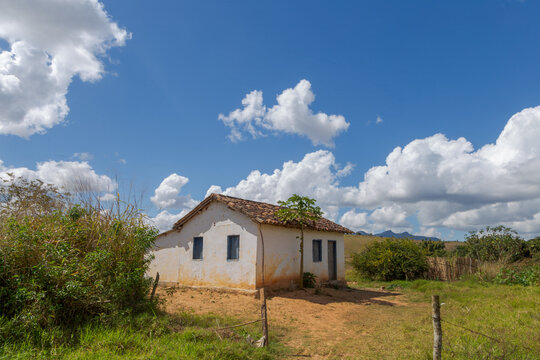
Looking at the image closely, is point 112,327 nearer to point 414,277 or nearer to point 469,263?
point 414,277

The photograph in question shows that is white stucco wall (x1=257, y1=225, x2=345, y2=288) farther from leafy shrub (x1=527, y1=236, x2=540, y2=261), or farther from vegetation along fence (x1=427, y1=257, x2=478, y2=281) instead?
leafy shrub (x1=527, y1=236, x2=540, y2=261)

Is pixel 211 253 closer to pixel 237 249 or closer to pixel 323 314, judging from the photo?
pixel 237 249

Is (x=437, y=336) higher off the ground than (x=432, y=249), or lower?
lower

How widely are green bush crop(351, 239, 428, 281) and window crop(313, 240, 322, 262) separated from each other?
4712mm

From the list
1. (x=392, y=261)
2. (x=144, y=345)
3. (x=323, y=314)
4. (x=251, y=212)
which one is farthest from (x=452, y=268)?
(x=144, y=345)

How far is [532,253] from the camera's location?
27406 millimetres

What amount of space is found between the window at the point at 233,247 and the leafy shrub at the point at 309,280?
3.43 meters

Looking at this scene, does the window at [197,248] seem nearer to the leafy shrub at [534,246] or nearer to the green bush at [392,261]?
the green bush at [392,261]

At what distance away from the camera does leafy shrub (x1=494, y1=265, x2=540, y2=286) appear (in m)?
15.8

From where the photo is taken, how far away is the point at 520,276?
16484 millimetres

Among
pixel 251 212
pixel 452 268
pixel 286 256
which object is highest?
pixel 251 212

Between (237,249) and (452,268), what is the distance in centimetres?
1279

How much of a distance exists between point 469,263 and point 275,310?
1407 cm

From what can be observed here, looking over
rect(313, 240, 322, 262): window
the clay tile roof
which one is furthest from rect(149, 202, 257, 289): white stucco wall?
rect(313, 240, 322, 262): window
